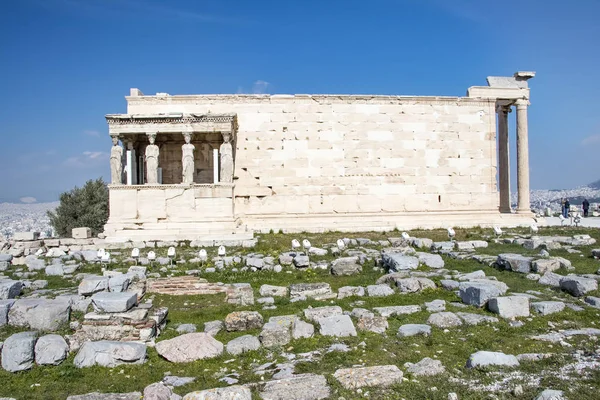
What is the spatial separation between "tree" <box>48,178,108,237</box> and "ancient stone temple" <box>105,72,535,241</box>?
11964 millimetres

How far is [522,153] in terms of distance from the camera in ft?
80.9

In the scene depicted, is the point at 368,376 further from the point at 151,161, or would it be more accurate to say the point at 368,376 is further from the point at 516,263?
the point at 151,161

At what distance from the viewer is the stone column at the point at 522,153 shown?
24516 mm

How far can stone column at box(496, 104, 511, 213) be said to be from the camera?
1015 inches

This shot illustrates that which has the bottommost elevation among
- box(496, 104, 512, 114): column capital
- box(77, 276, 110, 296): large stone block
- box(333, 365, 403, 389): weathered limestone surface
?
A: box(333, 365, 403, 389): weathered limestone surface

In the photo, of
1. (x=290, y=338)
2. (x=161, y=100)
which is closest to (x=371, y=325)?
(x=290, y=338)

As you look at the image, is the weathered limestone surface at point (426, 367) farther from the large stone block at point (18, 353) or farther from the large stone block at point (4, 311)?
the large stone block at point (4, 311)

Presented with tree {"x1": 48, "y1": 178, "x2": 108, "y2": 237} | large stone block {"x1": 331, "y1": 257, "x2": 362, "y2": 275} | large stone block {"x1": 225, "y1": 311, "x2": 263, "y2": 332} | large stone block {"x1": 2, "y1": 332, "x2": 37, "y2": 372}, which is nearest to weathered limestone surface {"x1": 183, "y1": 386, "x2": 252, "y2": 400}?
large stone block {"x1": 225, "y1": 311, "x2": 263, "y2": 332}

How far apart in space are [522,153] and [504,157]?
1350 millimetres

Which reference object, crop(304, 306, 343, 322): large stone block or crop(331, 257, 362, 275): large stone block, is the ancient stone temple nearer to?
crop(331, 257, 362, 275): large stone block

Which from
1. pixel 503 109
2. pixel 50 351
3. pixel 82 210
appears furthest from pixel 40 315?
pixel 82 210

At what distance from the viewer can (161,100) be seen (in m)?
23.0

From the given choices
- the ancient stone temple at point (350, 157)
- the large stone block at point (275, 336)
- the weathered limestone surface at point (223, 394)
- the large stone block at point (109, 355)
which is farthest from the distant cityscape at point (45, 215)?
the weathered limestone surface at point (223, 394)

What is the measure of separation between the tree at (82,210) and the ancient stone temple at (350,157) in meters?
12.0
